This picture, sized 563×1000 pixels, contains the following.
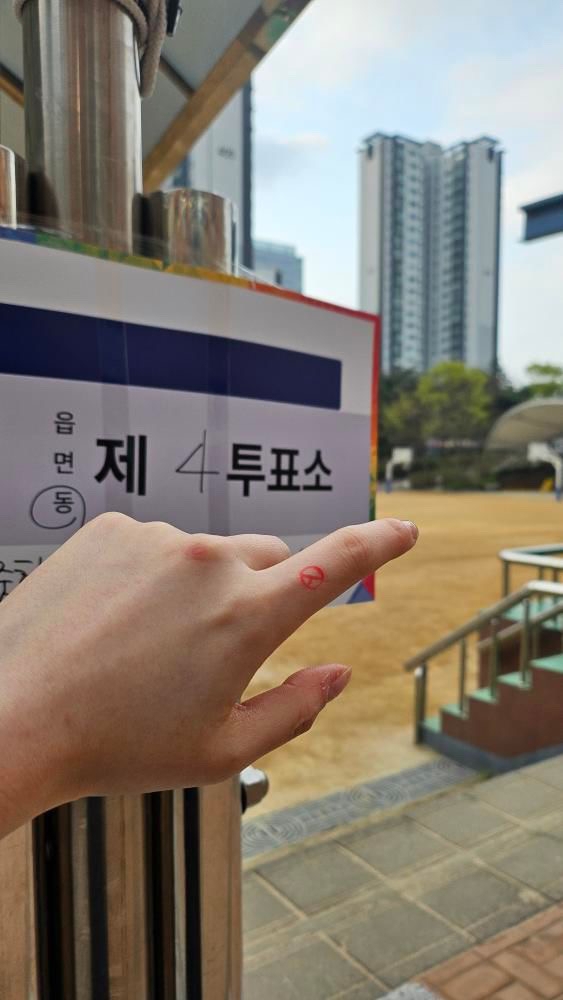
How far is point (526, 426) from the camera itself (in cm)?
3412

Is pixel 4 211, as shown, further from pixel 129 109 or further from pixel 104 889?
pixel 104 889

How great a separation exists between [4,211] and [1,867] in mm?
842

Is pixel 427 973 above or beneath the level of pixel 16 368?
beneath

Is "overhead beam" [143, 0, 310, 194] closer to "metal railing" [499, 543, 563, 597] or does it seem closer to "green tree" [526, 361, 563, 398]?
"metal railing" [499, 543, 563, 597]

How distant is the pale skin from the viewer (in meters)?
0.62

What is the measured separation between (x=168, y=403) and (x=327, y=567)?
1.42 ft

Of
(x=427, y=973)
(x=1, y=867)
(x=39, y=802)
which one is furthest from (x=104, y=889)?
(x=427, y=973)

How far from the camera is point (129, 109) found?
3.37ft

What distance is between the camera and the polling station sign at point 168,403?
90cm

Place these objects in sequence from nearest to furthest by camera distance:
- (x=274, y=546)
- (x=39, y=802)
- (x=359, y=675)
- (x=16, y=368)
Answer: (x=39, y=802), (x=274, y=546), (x=16, y=368), (x=359, y=675)

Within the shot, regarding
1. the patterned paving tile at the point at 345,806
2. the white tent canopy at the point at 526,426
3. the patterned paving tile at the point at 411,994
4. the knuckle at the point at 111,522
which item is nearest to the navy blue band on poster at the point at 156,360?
the knuckle at the point at 111,522

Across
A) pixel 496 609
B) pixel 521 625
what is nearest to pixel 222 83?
pixel 496 609

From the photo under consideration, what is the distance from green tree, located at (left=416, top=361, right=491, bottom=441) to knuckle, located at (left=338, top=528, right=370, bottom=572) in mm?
33749

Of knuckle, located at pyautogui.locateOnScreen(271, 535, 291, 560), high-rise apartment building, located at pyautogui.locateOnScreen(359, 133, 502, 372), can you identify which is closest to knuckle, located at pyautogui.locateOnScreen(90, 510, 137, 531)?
knuckle, located at pyautogui.locateOnScreen(271, 535, 291, 560)
